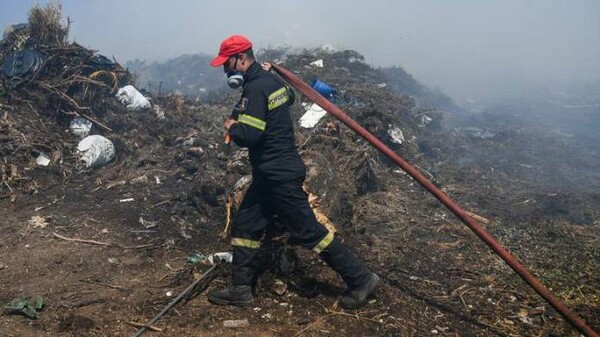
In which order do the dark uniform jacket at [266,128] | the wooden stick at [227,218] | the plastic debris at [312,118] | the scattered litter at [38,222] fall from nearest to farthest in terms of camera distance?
the dark uniform jacket at [266,128] < the wooden stick at [227,218] < the scattered litter at [38,222] < the plastic debris at [312,118]

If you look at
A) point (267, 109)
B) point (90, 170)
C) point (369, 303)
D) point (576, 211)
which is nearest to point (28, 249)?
point (90, 170)

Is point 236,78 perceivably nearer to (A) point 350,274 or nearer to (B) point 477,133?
(A) point 350,274

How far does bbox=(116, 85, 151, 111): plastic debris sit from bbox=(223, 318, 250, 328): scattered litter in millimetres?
6748

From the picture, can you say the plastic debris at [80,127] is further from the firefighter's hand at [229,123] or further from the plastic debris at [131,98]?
the firefighter's hand at [229,123]

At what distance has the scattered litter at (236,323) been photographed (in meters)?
3.11

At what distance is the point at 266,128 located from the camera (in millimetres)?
3158

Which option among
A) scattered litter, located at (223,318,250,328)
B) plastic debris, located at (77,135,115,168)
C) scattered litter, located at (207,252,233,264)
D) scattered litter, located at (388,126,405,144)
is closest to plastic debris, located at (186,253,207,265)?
scattered litter, located at (207,252,233,264)

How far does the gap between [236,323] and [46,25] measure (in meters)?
8.08

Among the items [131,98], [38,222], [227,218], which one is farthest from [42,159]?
[227,218]

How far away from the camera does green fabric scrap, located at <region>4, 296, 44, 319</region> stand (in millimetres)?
3133

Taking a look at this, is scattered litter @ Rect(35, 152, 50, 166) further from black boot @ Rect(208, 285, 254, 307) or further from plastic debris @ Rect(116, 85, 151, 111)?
black boot @ Rect(208, 285, 254, 307)

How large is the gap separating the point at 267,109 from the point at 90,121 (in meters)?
5.77

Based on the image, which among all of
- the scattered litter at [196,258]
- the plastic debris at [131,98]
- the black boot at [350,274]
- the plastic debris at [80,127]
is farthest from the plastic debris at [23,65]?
the black boot at [350,274]

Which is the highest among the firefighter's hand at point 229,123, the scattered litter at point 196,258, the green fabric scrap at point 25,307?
the firefighter's hand at point 229,123
